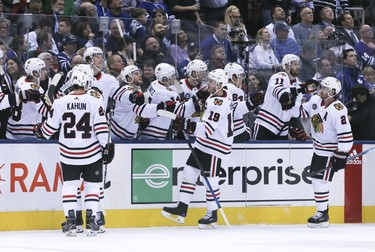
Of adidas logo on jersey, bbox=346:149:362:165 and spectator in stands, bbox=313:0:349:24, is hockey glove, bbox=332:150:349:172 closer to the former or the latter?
adidas logo on jersey, bbox=346:149:362:165

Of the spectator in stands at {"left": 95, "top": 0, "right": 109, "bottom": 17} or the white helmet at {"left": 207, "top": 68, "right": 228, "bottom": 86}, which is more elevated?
the spectator in stands at {"left": 95, "top": 0, "right": 109, "bottom": 17}

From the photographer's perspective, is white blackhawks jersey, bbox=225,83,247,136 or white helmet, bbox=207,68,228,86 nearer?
white helmet, bbox=207,68,228,86

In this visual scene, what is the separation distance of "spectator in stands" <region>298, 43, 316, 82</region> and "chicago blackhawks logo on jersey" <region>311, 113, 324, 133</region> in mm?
794

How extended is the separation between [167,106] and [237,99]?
865mm

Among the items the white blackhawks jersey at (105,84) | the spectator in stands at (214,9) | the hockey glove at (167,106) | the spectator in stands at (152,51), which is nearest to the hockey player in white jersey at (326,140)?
the hockey glove at (167,106)

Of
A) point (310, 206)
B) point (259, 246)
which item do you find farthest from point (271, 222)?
point (259, 246)

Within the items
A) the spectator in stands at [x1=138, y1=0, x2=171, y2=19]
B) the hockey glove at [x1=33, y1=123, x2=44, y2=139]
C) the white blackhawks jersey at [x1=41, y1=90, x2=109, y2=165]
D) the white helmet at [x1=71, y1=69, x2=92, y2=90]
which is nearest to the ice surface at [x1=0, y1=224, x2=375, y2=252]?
the white blackhawks jersey at [x1=41, y1=90, x2=109, y2=165]

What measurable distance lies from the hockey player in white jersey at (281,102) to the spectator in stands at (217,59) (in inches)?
21.9

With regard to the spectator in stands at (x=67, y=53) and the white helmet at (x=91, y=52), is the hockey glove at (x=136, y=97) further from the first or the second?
the spectator in stands at (x=67, y=53)

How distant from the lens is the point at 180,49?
1309 cm

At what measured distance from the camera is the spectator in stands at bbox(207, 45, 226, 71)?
1321cm

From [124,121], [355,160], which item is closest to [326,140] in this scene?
[355,160]

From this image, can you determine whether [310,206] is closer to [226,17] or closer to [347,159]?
[347,159]

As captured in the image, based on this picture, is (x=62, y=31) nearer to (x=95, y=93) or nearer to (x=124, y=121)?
(x=124, y=121)
